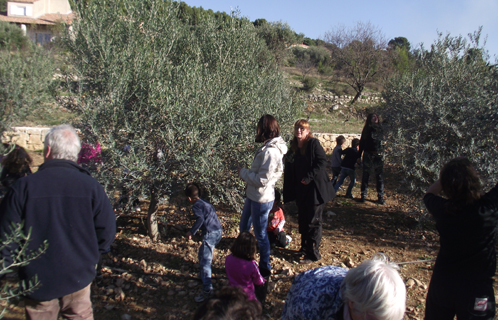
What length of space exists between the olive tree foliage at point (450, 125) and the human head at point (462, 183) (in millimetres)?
2879

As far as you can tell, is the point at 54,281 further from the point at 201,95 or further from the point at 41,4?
the point at 41,4

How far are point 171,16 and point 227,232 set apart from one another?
3216 mm

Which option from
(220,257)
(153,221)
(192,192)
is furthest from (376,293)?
(153,221)

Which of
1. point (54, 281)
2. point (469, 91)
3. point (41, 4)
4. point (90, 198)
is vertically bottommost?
point (54, 281)

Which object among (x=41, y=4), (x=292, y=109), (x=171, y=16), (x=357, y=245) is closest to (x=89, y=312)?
(x=357, y=245)

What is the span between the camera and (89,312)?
2020mm

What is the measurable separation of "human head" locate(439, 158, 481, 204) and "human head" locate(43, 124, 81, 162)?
2254mm

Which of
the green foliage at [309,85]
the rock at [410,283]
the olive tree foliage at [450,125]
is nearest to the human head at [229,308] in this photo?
the rock at [410,283]

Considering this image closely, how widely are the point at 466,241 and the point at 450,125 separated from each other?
331cm

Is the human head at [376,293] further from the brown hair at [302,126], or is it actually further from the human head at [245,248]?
the brown hair at [302,126]

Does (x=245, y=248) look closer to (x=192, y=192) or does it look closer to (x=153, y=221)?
(x=192, y=192)

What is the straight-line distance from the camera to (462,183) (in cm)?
183

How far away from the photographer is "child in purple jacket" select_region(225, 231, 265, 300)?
9.12ft

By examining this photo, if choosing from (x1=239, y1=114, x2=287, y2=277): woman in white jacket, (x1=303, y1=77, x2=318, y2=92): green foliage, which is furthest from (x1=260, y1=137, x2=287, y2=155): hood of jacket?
(x1=303, y1=77, x2=318, y2=92): green foliage
